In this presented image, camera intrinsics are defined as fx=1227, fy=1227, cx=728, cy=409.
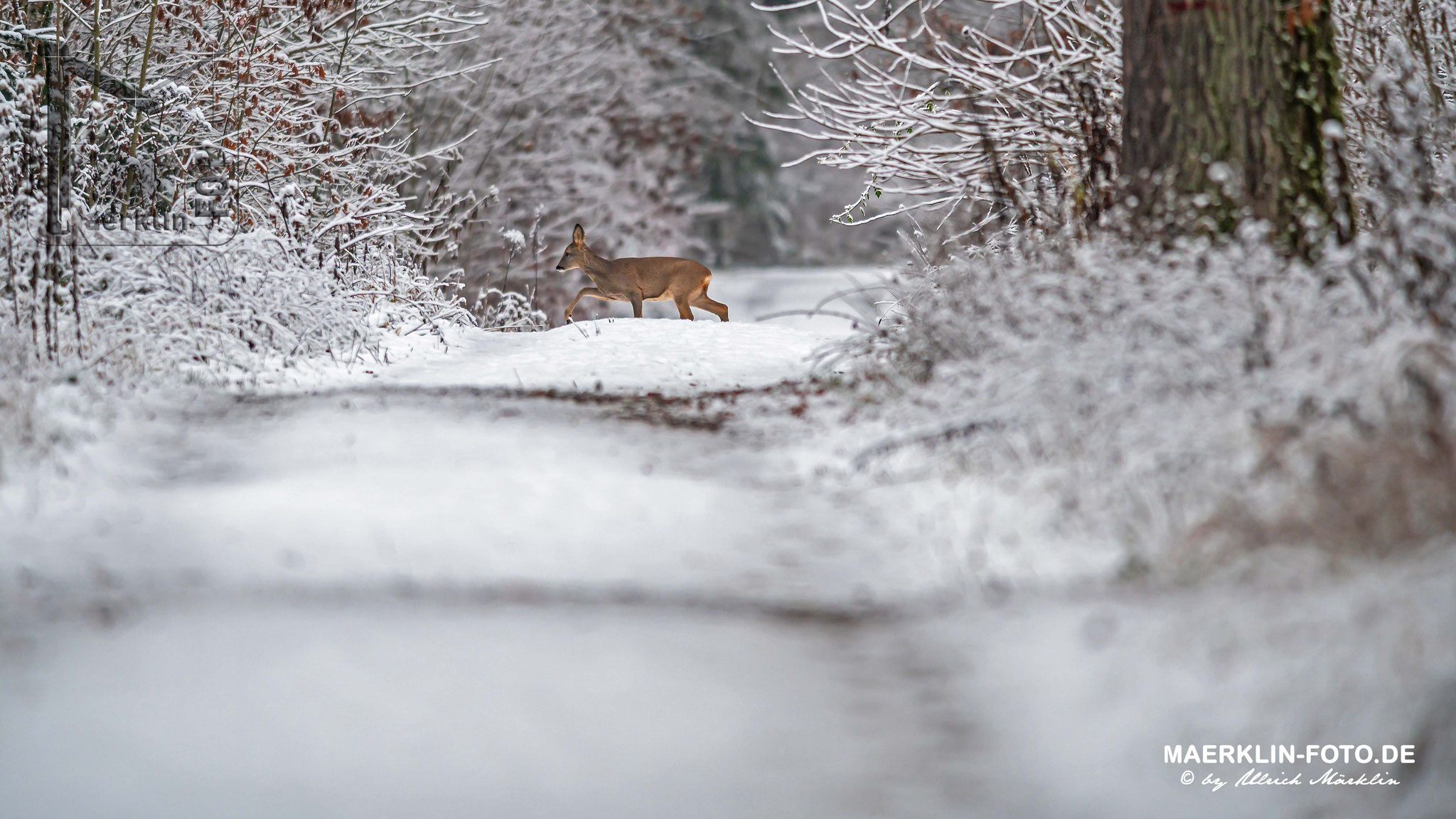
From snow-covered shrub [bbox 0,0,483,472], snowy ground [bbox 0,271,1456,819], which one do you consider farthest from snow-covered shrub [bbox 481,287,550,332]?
snowy ground [bbox 0,271,1456,819]

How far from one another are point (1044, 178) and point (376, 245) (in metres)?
6.00

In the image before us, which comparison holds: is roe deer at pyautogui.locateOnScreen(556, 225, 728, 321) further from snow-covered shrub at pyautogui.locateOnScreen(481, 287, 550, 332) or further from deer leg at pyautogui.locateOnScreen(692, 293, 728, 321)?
snow-covered shrub at pyautogui.locateOnScreen(481, 287, 550, 332)

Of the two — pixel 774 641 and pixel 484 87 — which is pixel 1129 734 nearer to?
pixel 774 641

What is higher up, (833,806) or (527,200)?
(527,200)

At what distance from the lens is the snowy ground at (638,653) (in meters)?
2.46

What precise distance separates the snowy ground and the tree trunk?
2.03 metres

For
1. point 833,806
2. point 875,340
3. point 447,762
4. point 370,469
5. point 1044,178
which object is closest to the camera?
point 833,806

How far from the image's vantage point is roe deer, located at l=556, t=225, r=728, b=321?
1160cm

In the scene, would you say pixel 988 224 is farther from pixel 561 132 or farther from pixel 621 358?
pixel 561 132

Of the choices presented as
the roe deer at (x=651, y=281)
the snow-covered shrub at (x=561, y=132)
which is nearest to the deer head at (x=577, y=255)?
the roe deer at (x=651, y=281)

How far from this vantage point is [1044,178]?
7.70 meters

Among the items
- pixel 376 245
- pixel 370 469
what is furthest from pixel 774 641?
Answer: pixel 376 245

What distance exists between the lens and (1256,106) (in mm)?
4973

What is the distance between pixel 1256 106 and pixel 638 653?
3566 millimetres
